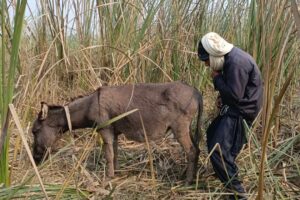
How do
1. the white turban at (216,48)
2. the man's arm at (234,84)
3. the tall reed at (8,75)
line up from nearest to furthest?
the tall reed at (8,75) → the man's arm at (234,84) → the white turban at (216,48)

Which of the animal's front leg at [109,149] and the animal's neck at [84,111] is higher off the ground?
the animal's neck at [84,111]

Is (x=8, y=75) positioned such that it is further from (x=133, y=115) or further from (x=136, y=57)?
(x=136, y=57)

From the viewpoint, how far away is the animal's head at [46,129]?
508 centimetres

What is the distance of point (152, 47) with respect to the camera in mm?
6082

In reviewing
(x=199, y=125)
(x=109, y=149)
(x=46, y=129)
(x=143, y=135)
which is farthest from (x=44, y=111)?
(x=199, y=125)

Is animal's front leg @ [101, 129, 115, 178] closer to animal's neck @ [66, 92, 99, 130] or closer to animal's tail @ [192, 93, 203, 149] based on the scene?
animal's neck @ [66, 92, 99, 130]

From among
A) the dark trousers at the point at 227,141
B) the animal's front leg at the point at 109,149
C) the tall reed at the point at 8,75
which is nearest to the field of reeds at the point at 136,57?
the animal's front leg at the point at 109,149

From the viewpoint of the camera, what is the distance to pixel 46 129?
5.08m

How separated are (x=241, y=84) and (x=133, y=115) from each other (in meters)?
1.35

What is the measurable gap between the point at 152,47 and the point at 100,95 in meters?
1.33

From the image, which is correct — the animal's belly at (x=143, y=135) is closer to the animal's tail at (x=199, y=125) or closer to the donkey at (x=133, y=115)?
the donkey at (x=133, y=115)

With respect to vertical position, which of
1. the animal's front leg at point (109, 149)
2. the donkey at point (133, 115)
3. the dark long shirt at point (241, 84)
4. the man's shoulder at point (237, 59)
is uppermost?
the man's shoulder at point (237, 59)

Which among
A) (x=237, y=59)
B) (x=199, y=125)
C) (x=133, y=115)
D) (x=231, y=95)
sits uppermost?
(x=237, y=59)

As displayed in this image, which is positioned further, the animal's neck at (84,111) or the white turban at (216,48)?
the animal's neck at (84,111)
